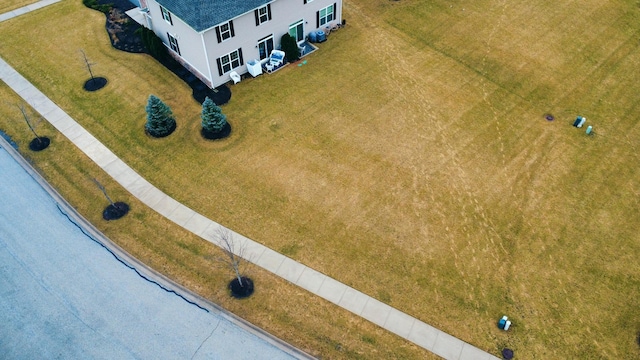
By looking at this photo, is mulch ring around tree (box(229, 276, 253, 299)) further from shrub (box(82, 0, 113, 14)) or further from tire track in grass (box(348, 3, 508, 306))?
shrub (box(82, 0, 113, 14))

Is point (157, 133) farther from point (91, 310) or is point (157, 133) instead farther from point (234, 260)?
point (91, 310)

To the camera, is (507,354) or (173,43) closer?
(507,354)

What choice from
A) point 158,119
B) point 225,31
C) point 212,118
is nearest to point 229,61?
point 225,31

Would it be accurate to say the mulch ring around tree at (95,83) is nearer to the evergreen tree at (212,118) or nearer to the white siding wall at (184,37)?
the white siding wall at (184,37)

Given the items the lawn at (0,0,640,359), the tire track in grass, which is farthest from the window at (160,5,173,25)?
the tire track in grass

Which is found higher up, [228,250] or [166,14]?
[166,14]

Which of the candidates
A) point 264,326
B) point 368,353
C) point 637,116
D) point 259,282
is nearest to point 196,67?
point 259,282
